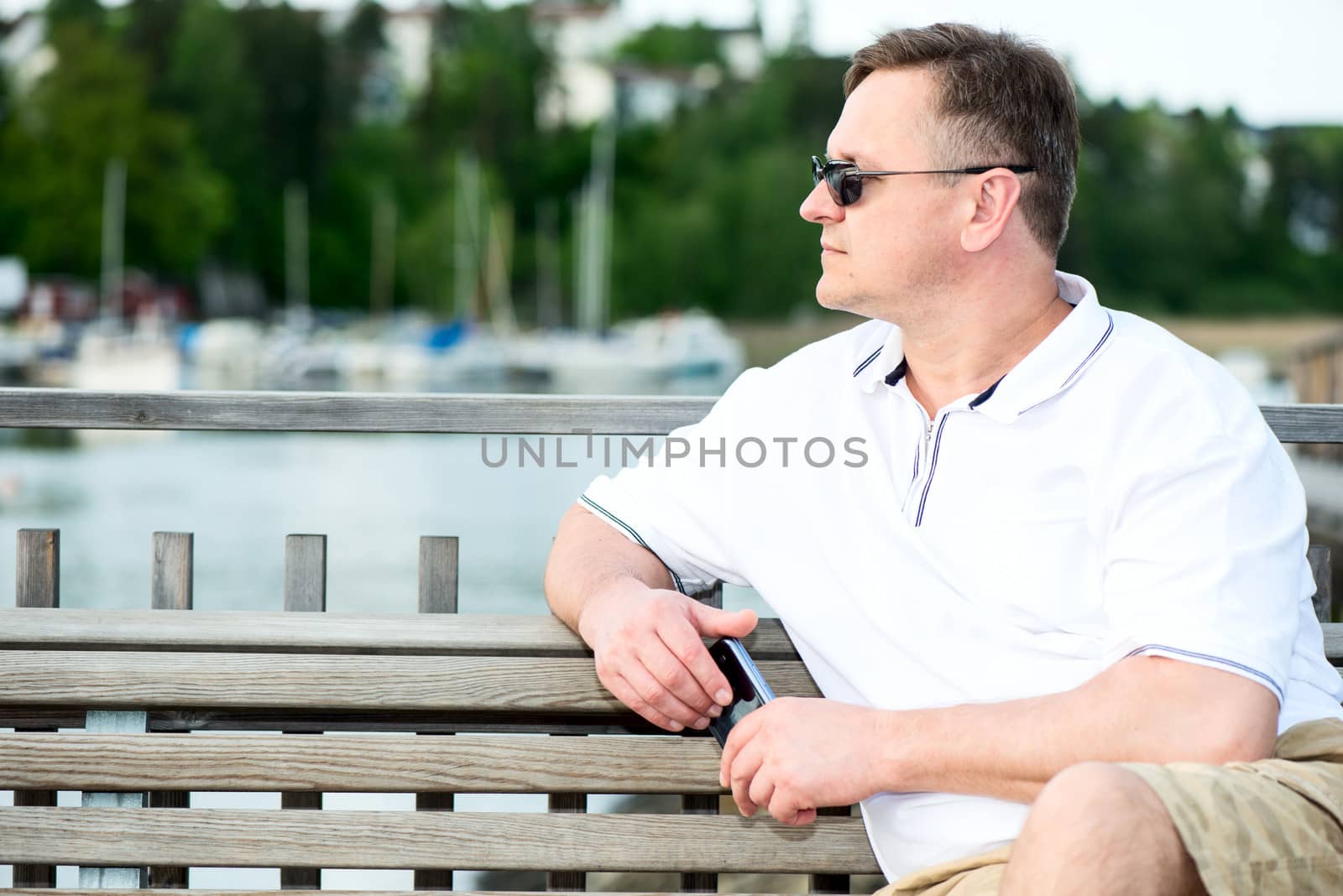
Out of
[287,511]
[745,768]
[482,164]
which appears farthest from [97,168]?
[745,768]

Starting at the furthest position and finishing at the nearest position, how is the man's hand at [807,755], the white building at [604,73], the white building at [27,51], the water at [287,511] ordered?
the white building at [604,73] → the white building at [27,51] → the water at [287,511] → the man's hand at [807,755]

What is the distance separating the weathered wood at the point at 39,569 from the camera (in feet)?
8.28

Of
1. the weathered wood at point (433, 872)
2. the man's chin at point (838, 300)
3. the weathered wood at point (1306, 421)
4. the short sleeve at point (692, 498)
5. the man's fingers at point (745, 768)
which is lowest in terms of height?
the weathered wood at point (433, 872)

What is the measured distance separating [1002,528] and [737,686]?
0.43m

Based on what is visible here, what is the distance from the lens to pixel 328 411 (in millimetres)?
2646

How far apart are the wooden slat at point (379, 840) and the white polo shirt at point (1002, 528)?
0.30m

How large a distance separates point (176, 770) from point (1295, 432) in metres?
2.02

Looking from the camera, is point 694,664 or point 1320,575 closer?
point 694,664

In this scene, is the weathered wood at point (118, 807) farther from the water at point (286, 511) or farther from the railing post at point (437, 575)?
the water at point (286, 511)

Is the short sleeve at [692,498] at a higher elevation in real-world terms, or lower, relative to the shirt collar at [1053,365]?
lower

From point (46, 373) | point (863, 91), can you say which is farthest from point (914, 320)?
point (46, 373)

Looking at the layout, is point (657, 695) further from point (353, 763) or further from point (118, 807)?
point (118, 807)

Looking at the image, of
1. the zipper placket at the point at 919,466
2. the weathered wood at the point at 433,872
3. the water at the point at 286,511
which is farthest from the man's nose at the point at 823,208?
the water at the point at 286,511

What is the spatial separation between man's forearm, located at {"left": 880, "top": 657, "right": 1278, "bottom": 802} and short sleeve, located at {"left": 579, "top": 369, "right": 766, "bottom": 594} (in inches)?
19.4
